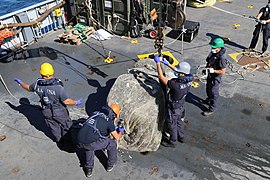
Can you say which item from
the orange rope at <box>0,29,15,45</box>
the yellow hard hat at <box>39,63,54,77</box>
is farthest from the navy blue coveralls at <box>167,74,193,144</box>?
the orange rope at <box>0,29,15,45</box>

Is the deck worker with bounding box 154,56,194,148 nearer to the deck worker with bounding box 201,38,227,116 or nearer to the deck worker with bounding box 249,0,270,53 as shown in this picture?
the deck worker with bounding box 201,38,227,116

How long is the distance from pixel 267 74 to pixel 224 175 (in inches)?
172

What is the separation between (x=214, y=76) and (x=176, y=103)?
1.66 metres

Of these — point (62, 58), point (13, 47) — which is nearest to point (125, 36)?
point (62, 58)

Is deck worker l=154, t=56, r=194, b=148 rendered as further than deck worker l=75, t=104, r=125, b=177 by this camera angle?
Yes

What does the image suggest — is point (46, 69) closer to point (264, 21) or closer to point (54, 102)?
point (54, 102)

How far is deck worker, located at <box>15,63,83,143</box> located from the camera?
195 inches

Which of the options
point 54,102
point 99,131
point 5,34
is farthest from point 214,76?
point 5,34

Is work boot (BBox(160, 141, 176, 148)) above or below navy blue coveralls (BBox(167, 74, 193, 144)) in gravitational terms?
below

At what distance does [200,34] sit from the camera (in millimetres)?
10672

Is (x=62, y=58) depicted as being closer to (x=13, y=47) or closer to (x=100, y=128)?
(x=13, y=47)

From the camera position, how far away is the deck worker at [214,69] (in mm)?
5938

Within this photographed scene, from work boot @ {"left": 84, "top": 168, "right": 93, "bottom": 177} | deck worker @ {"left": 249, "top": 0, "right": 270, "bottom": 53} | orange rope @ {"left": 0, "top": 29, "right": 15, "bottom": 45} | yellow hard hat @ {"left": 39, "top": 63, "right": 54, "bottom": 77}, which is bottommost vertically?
work boot @ {"left": 84, "top": 168, "right": 93, "bottom": 177}

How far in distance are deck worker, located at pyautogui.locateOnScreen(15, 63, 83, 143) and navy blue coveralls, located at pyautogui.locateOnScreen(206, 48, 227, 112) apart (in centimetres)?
337
